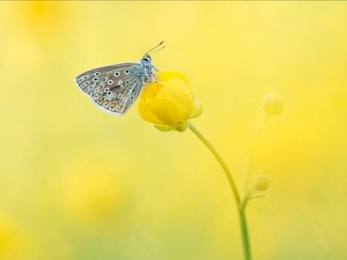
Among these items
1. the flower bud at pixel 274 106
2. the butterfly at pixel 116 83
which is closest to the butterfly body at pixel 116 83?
the butterfly at pixel 116 83

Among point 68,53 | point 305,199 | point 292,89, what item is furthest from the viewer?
point 68,53

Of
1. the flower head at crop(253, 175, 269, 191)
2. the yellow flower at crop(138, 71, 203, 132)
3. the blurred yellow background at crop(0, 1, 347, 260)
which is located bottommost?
the blurred yellow background at crop(0, 1, 347, 260)

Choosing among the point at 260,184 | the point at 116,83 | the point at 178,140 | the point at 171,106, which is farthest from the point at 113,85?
the point at 178,140

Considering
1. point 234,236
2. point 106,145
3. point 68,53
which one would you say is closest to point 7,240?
point 234,236

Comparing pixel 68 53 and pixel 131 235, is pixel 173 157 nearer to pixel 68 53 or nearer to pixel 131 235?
pixel 131 235

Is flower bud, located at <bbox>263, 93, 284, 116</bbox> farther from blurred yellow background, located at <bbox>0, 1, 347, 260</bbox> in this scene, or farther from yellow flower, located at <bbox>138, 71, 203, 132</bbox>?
blurred yellow background, located at <bbox>0, 1, 347, 260</bbox>

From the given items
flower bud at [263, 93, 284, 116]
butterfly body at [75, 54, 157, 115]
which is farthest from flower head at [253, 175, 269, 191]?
butterfly body at [75, 54, 157, 115]

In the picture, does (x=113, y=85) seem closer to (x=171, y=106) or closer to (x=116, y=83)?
(x=116, y=83)

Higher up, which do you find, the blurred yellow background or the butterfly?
the butterfly
